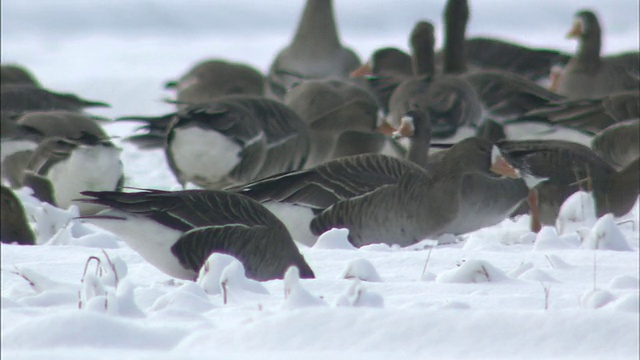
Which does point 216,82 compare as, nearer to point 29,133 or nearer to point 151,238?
point 29,133

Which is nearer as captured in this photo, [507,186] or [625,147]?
[507,186]

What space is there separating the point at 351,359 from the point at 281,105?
6.38 meters

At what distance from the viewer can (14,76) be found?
14.8 metres

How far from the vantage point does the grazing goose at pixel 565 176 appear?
26.2ft

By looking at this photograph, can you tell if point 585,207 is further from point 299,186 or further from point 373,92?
point 373,92

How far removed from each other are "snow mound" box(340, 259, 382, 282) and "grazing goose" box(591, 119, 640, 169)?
5056 mm

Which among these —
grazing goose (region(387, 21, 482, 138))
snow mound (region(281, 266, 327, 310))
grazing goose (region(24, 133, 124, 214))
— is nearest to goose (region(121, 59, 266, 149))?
grazing goose (region(387, 21, 482, 138))

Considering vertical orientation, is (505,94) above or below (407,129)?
above

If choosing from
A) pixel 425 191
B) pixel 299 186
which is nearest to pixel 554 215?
pixel 425 191

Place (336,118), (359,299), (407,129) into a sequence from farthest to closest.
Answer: (336,118) < (407,129) < (359,299)

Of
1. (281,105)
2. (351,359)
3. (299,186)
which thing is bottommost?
(351,359)

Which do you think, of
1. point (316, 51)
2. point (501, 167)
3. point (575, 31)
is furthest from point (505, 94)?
point (316, 51)

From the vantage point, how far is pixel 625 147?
995cm

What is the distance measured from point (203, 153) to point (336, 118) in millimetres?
1863
